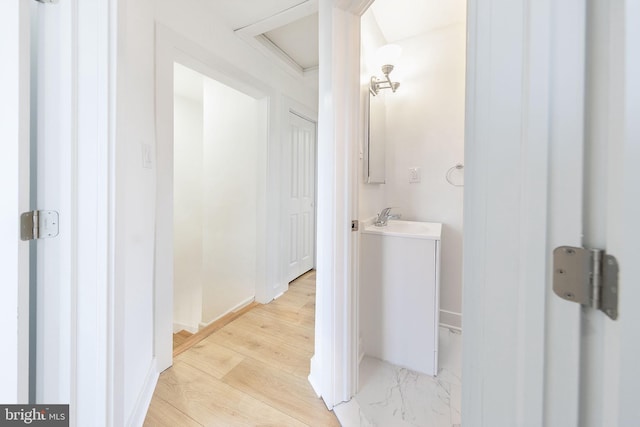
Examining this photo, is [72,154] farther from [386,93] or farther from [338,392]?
[386,93]

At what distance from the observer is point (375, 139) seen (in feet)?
6.46

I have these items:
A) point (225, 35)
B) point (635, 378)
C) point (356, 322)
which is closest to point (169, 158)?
point (225, 35)

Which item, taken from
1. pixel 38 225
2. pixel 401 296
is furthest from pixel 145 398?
pixel 401 296

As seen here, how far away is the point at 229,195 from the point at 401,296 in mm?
2063

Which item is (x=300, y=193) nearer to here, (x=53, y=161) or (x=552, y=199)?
(x=53, y=161)

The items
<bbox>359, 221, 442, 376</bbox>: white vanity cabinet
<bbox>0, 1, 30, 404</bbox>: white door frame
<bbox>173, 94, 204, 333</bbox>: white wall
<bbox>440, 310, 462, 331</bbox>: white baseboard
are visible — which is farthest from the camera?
<bbox>173, 94, 204, 333</bbox>: white wall

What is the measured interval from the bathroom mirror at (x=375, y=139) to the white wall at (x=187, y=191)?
235cm

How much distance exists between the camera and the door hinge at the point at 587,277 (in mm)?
310

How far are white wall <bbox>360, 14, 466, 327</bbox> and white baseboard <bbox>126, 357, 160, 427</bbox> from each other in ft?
5.92

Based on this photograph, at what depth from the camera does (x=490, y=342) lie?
0.40 m

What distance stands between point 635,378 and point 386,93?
7.90 feet

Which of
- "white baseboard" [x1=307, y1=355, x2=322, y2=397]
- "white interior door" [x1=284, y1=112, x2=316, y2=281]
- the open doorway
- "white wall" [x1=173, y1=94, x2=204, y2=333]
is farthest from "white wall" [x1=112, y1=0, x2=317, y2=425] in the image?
"white wall" [x1=173, y1=94, x2=204, y2=333]

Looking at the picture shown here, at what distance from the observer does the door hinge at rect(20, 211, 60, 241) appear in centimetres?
72

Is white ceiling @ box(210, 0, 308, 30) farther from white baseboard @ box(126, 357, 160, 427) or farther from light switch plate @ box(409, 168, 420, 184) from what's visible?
white baseboard @ box(126, 357, 160, 427)
